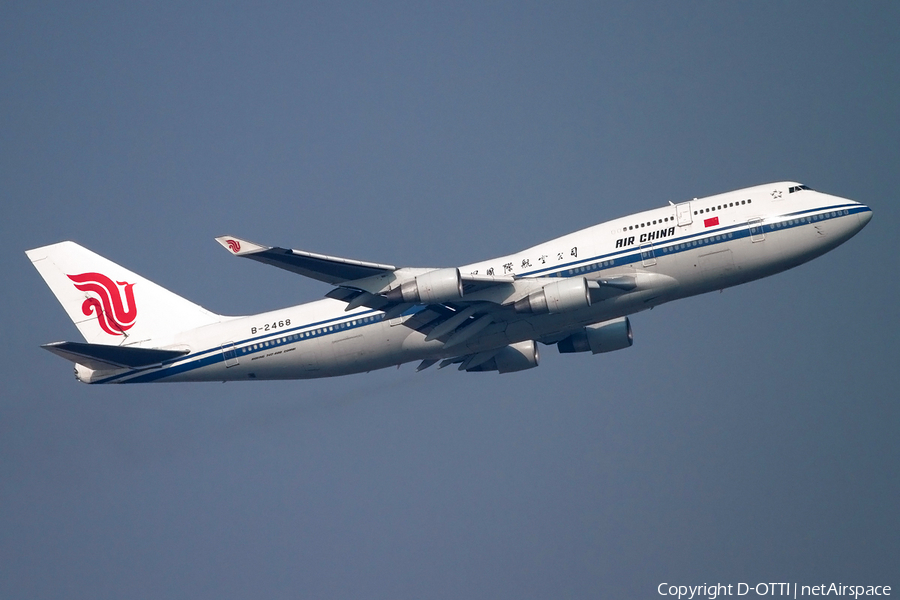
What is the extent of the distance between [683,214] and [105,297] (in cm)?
2905

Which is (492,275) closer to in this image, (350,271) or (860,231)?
(350,271)

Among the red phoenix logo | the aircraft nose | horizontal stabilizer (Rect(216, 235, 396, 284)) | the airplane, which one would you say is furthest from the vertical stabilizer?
the aircraft nose

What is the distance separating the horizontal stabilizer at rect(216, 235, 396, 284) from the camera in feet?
124

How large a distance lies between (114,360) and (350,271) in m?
13.8

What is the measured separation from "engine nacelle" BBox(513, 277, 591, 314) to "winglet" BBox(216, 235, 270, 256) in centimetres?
1115

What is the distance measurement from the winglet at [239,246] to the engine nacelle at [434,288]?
6.16 m

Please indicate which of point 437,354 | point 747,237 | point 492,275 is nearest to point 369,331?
point 437,354

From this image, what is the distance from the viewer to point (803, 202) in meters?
42.2

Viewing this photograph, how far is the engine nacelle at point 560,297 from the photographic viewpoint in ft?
133

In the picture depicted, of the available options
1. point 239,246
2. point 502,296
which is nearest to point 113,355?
point 239,246

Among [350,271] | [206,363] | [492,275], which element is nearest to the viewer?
[350,271]

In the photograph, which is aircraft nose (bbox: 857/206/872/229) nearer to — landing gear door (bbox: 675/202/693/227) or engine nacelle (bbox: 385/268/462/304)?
landing gear door (bbox: 675/202/693/227)

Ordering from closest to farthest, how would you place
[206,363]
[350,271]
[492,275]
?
[350,271] → [492,275] → [206,363]

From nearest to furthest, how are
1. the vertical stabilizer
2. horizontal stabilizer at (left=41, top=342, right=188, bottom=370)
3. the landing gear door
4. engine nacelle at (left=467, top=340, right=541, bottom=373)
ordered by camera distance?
the landing gear door < horizontal stabilizer at (left=41, top=342, right=188, bottom=370) < engine nacelle at (left=467, top=340, right=541, bottom=373) < the vertical stabilizer
